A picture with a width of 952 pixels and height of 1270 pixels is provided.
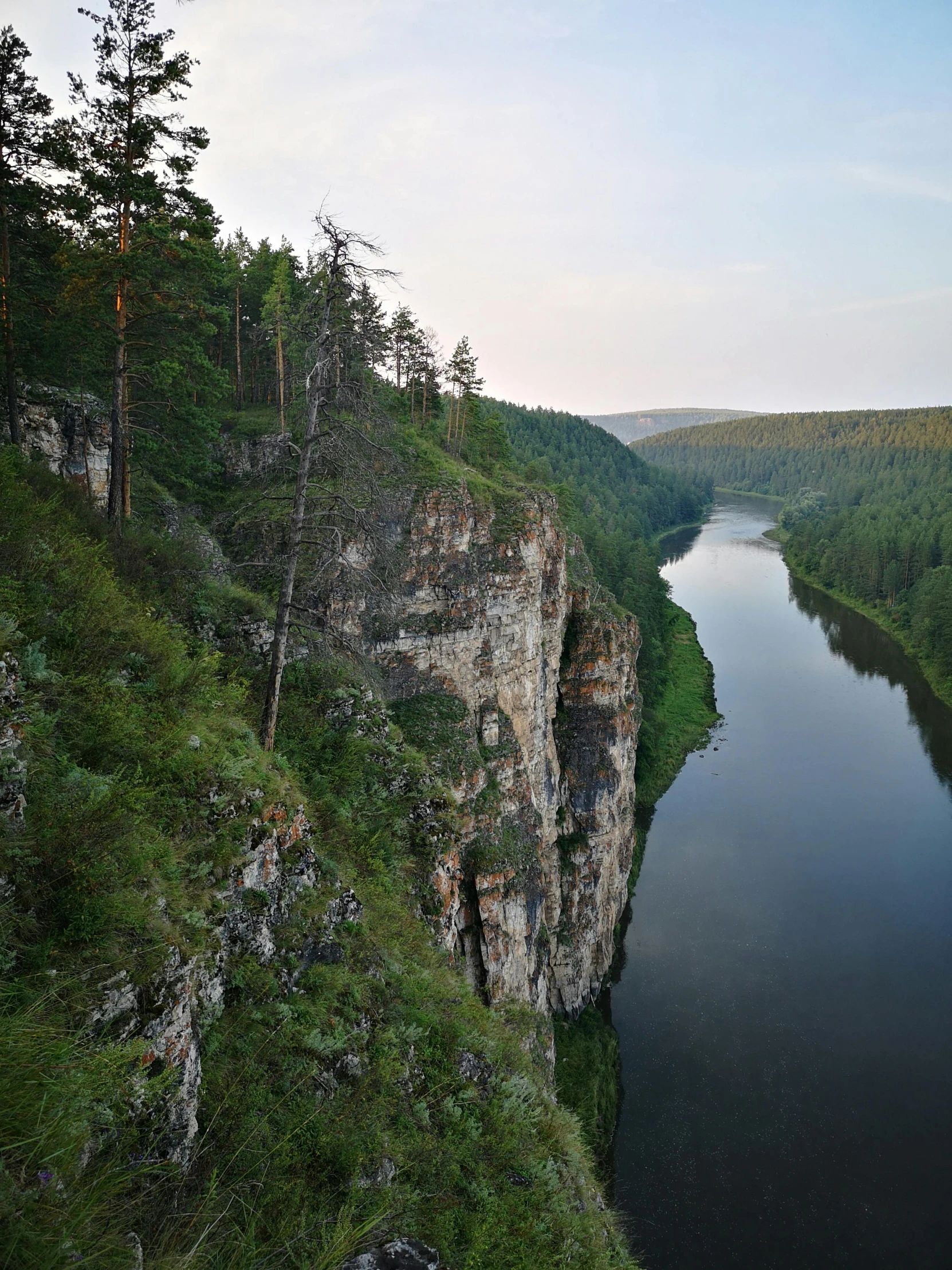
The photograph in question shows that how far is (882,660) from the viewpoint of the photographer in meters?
58.2

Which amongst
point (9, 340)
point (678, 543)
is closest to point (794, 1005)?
point (9, 340)

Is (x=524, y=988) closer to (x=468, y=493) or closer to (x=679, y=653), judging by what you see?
(x=468, y=493)

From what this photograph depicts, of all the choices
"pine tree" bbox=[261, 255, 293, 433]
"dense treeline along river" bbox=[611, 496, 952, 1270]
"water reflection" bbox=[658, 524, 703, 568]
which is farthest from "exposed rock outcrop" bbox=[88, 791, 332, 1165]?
"water reflection" bbox=[658, 524, 703, 568]

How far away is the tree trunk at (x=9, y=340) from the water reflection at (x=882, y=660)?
1827 inches

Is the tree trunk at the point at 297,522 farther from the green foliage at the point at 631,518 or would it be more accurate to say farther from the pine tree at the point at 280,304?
the green foliage at the point at 631,518

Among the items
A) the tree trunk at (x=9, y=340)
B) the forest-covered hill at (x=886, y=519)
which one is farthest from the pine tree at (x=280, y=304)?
the forest-covered hill at (x=886, y=519)

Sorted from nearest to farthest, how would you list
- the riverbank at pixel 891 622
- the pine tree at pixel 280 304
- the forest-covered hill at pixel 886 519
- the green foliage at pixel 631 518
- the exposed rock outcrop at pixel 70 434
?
the exposed rock outcrop at pixel 70 434
the pine tree at pixel 280 304
the green foliage at pixel 631 518
the riverbank at pixel 891 622
the forest-covered hill at pixel 886 519

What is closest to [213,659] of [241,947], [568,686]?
[241,947]

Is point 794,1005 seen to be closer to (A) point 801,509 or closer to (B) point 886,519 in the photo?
(B) point 886,519

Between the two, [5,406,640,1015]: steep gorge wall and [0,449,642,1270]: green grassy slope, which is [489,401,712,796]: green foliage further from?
[0,449,642,1270]: green grassy slope

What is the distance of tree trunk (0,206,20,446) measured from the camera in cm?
1258

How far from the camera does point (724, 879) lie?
30234 millimetres

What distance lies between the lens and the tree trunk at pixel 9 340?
41.3 feet

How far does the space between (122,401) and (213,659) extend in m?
6.29
